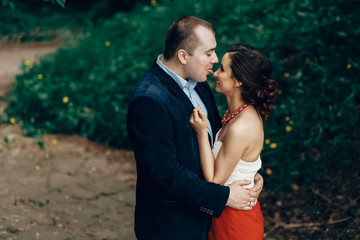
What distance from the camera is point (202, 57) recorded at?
218 cm

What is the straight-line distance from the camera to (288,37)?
5.15m

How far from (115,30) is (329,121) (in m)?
4.57

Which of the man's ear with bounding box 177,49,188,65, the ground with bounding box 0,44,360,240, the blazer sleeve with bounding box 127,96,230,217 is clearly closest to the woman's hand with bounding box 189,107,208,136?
the blazer sleeve with bounding box 127,96,230,217

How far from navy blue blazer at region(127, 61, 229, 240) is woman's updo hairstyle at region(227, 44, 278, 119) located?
0.33 metres

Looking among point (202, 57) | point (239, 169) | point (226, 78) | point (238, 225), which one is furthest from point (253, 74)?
point (238, 225)

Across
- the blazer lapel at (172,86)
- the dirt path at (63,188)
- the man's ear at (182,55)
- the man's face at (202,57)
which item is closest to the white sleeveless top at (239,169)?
the blazer lapel at (172,86)

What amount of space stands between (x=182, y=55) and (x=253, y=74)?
41cm

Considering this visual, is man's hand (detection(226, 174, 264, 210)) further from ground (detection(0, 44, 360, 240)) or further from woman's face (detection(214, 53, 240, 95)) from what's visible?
ground (detection(0, 44, 360, 240))

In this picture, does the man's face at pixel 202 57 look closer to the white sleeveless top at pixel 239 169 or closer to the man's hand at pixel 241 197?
the white sleeveless top at pixel 239 169

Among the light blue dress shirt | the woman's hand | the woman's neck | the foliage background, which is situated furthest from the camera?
the foliage background

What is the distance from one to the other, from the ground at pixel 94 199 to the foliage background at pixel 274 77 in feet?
0.84

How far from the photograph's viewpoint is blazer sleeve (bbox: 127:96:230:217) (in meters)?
1.94

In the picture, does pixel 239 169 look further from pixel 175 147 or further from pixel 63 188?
pixel 63 188

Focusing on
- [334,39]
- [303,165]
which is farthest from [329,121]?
[334,39]
